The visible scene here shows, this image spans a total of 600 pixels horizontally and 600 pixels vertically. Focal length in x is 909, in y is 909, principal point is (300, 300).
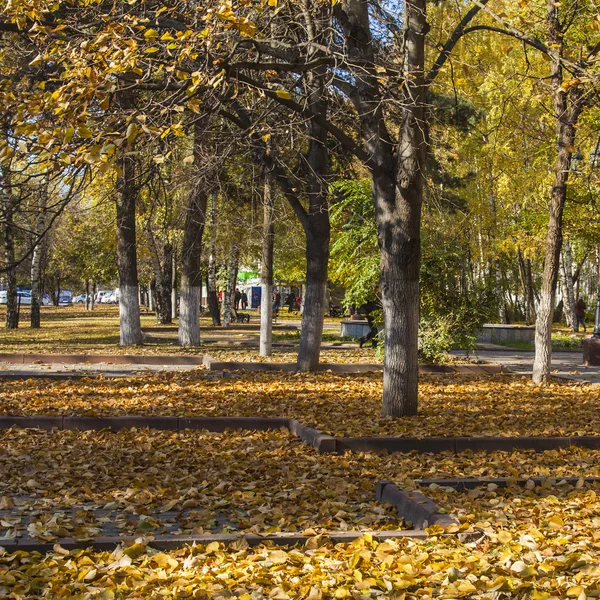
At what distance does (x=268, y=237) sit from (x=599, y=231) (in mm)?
9828

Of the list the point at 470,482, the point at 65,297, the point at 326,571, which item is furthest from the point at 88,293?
the point at 326,571

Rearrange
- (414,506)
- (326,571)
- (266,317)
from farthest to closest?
(266,317), (414,506), (326,571)

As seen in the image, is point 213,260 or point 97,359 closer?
point 97,359

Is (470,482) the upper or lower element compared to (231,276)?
lower

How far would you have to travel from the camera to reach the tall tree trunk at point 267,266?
1800 cm

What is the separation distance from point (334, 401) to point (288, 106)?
13.9ft

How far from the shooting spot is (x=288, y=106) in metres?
10.6

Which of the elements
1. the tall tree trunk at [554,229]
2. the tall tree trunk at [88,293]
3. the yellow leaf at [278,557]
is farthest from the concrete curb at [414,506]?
the tall tree trunk at [88,293]

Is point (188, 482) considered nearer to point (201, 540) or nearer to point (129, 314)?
point (201, 540)

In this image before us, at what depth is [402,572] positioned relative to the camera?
16.1 feet

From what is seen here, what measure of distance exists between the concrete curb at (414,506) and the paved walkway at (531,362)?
10.6 metres

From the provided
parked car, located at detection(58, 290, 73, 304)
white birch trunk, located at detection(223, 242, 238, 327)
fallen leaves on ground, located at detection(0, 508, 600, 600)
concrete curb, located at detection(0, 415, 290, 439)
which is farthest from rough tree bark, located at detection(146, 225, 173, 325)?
parked car, located at detection(58, 290, 73, 304)

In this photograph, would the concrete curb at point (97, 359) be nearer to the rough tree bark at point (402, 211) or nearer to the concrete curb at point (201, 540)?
the rough tree bark at point (402, 211)

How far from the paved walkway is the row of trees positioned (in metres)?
2.14
